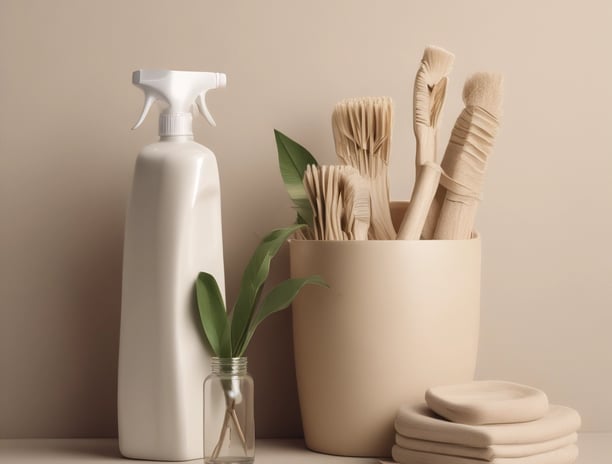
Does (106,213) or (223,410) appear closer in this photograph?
(223,410)

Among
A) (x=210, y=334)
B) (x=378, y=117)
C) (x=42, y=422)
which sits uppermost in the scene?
(x=378, y=117)

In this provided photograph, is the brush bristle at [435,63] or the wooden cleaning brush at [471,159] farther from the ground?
the brush bristle at [435,63]

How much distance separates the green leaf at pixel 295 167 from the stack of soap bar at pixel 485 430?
7.8 inches

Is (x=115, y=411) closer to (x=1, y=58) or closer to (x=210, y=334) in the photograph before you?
(x=210, y=334)

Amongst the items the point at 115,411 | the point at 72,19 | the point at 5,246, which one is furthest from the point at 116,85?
the point at 115,411

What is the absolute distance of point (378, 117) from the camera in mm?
728

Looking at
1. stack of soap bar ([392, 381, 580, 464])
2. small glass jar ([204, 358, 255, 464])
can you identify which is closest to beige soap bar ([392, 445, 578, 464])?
stack of soap bar ([392, 381, 580, 464])

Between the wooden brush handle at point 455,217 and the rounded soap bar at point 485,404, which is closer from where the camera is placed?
the rounded soap bar at point 485,404

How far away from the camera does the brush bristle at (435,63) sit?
0.73 metres

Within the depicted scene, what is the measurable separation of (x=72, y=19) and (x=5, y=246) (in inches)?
8.8

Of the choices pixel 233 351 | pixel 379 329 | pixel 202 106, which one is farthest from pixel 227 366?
pixel 202 106

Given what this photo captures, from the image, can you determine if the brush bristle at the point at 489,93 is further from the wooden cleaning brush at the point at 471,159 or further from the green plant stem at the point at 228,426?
the green plant stem at the point at 228,426

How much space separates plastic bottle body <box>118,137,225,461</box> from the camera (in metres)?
0.69

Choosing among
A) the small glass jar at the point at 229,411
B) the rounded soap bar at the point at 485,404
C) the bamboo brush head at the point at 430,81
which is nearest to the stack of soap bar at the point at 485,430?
the rounded soap bar at the point at 485,404
